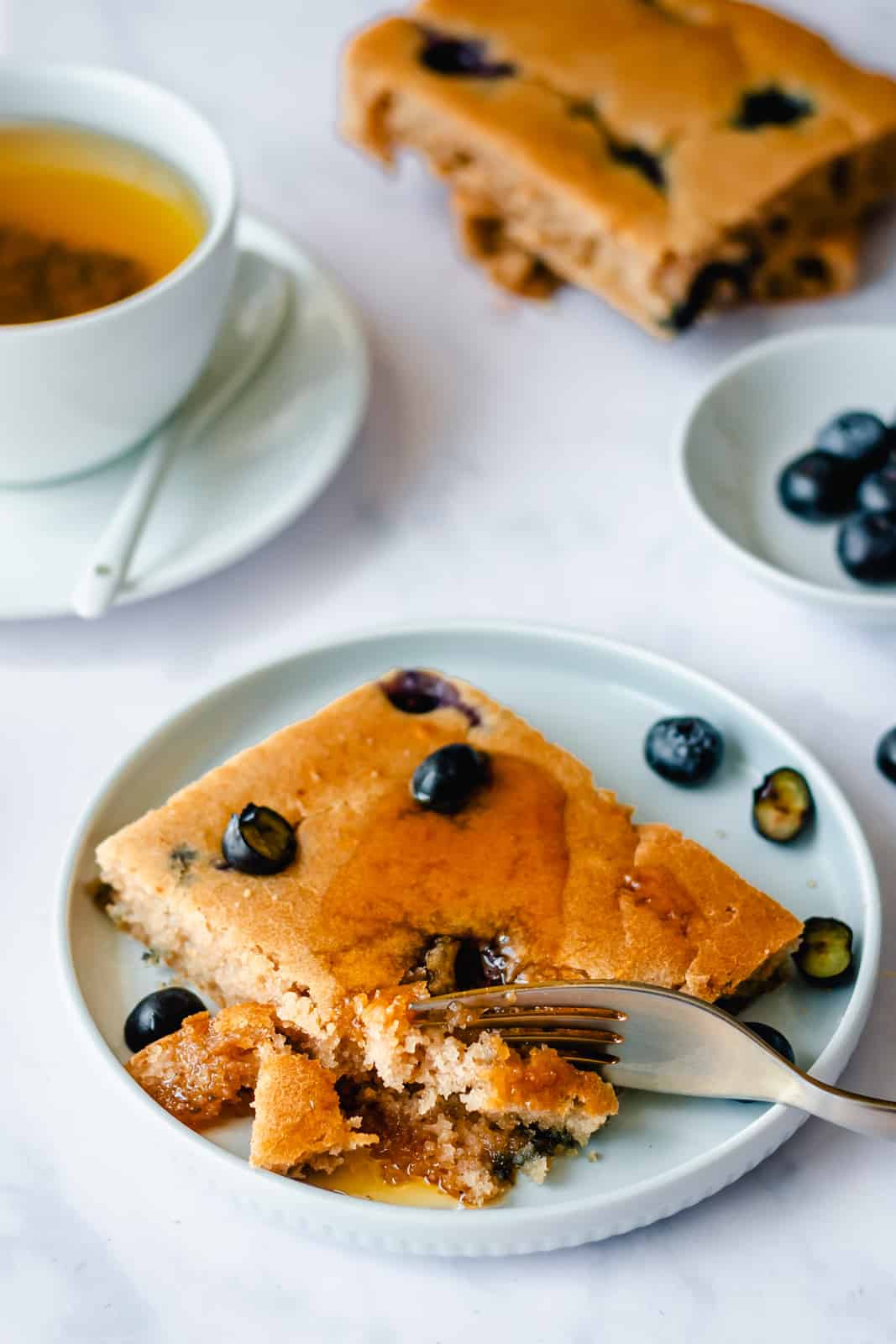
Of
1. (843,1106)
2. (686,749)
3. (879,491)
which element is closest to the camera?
(843,1106)

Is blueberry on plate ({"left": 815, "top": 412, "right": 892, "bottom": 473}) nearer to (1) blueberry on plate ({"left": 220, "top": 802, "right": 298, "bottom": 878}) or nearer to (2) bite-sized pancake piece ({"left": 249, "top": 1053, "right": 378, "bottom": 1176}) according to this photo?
(1) blueberry on plate ({"left": 220, "top": 802, "right": 298, "bottom": 878})

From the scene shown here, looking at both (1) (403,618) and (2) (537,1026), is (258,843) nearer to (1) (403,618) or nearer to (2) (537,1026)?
(2) (537,1026)

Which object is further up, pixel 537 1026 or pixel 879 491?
pixel 879 491

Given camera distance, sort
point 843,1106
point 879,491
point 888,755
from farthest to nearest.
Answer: point 879,491, point 888,755, point 843,1106

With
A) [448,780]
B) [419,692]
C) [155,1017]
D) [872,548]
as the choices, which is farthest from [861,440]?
[155,1017]

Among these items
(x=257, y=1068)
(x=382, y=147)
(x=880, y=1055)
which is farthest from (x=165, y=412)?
(x=880, y=1055)

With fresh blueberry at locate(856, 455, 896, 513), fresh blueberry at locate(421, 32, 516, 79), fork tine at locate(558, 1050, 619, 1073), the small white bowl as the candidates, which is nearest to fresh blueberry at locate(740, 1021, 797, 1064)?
fork tine at locate(558, 1050, 619, 1073)

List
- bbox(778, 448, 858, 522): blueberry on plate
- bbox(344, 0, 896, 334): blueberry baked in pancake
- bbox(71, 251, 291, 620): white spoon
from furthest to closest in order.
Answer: bbox(344, 0, 896, 334): blueberry baked in pancake < bbox(778, 448, 858, 522): blueberry on plate < bbox(71, 251, 291, 620): white spoon
